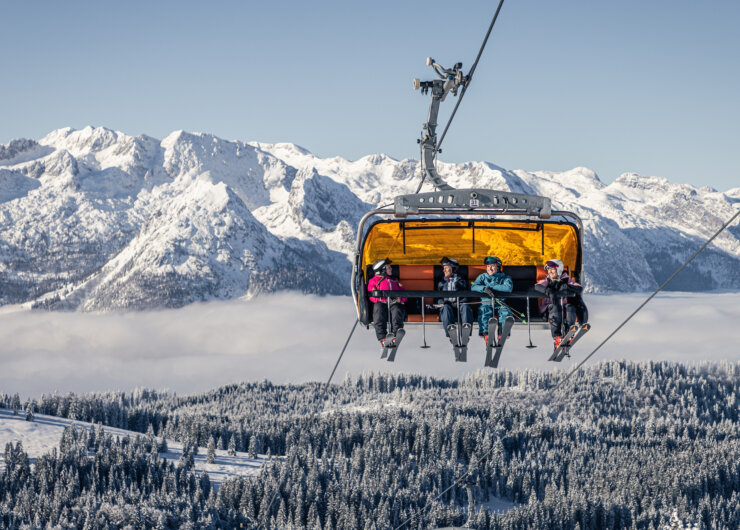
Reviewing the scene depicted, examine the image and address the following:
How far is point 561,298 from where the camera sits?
34125 mm

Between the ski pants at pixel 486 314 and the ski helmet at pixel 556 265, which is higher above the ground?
the ski helmet at pixel 556 265

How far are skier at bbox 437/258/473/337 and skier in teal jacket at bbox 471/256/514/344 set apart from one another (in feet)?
1.66

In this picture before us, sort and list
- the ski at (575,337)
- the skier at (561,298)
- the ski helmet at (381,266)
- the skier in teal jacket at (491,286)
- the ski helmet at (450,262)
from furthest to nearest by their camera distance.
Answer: the ski helmet at (450,262), the ski helmet at (381,266), the skier in teal jacket at (491,286), the ski at (575,337), the skier at (561,298)

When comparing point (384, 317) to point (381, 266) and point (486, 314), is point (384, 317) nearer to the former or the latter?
point (381, 266)

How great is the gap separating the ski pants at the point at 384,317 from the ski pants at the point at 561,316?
5.69m

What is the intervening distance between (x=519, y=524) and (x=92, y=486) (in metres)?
87.3

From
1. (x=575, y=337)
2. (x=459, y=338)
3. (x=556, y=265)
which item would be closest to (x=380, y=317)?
(x=459, y=338)

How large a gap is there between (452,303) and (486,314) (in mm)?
1353

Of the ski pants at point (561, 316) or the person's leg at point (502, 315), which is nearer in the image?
the ski pants at point (561, 316)

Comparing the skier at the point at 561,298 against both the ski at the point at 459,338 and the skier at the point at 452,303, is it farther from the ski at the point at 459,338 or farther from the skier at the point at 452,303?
the ski at the point at 459,338

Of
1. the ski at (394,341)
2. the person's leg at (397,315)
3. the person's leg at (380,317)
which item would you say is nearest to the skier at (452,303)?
the person's leg at (397,315)

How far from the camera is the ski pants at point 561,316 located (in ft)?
111

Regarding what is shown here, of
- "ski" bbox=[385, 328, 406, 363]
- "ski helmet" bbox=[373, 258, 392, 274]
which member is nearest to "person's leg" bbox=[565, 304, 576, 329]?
"ski" bbox=[385, 328, 406, 363]

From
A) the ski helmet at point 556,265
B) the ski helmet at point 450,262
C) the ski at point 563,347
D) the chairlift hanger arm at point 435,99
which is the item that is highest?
the chairlift hanger arm at point 435,99
